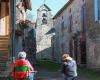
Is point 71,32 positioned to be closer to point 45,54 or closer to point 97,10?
point 97,10

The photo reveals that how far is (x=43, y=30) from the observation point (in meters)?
79.9

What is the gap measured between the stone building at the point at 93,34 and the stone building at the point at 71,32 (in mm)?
3828

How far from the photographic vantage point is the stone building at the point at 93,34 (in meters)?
34.7

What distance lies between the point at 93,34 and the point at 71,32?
40.2 feet

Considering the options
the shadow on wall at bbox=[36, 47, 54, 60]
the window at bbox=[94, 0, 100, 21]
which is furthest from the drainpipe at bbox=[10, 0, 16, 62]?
the shadow on wall at bbox=[36, 47, 54, 60]

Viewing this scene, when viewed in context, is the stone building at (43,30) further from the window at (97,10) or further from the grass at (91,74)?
the grass at (91,74)

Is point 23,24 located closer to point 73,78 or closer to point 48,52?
point 73,78

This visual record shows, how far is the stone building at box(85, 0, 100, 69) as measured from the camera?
34656mm

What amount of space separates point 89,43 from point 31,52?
9.54 metres

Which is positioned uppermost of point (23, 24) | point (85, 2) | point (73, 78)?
point (85, 2)

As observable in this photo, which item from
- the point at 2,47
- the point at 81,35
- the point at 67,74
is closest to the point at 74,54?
the point at 81,35

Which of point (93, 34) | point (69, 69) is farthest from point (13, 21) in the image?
point (93, 34)

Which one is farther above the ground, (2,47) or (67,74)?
(2,47)

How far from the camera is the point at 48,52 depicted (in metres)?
77.1
